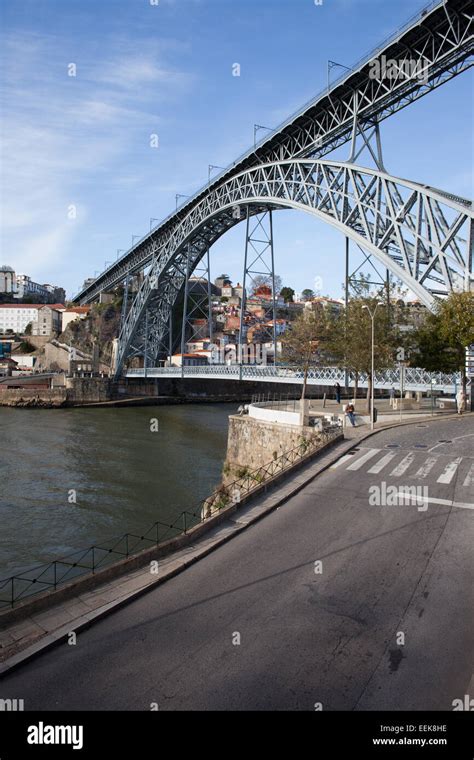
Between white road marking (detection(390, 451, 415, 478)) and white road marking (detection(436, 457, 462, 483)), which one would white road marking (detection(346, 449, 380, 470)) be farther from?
white road marking (detection(436, 457, 462, 483))

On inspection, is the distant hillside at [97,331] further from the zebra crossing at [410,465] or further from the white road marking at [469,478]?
the white road marking at [469,478]

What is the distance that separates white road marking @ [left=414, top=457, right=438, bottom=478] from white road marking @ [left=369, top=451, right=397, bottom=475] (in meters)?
1.02

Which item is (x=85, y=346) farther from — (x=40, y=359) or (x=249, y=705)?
(x=249, y=705)

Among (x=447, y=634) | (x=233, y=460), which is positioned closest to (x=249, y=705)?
(x=447, y=634)

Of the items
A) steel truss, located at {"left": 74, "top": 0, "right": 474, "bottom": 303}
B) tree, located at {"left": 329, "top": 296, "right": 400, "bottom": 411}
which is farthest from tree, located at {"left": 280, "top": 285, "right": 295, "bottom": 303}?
tree, located at {"left": 329, "top": 296, "right": 400, "bottom": 411}

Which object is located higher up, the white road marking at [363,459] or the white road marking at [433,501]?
the white road marking at [363,459]

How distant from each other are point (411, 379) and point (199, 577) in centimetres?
2521

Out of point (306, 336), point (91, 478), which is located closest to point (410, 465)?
point (91, 478)

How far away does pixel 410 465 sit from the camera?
47.9 feet

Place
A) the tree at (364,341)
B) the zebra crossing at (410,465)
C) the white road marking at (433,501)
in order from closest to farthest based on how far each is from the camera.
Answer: the white road marking at (433,501)
the zebra crossing at (410,465)
the tree at (364,341)

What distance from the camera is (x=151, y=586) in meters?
7.72

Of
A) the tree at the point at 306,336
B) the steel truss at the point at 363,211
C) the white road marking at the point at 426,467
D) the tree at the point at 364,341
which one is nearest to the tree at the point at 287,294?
the steel truss at the point at 363,211

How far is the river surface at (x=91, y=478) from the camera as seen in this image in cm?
1748

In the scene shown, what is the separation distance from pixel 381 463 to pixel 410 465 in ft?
2.68
